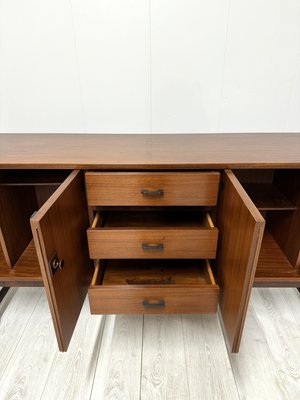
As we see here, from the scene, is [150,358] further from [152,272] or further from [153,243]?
[153,243]

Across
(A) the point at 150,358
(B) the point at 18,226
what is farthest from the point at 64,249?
(A) the point at 150,358

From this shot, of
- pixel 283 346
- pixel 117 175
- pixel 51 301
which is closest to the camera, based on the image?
pixel 51 301

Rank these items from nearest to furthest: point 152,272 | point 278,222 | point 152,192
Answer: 1. point 152,192
2. point 152,272
3. point 278,222

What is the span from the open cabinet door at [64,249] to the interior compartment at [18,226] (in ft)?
0.61

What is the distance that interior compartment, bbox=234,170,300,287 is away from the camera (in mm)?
991

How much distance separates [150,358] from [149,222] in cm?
49

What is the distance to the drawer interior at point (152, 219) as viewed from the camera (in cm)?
102

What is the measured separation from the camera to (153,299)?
88 cm
